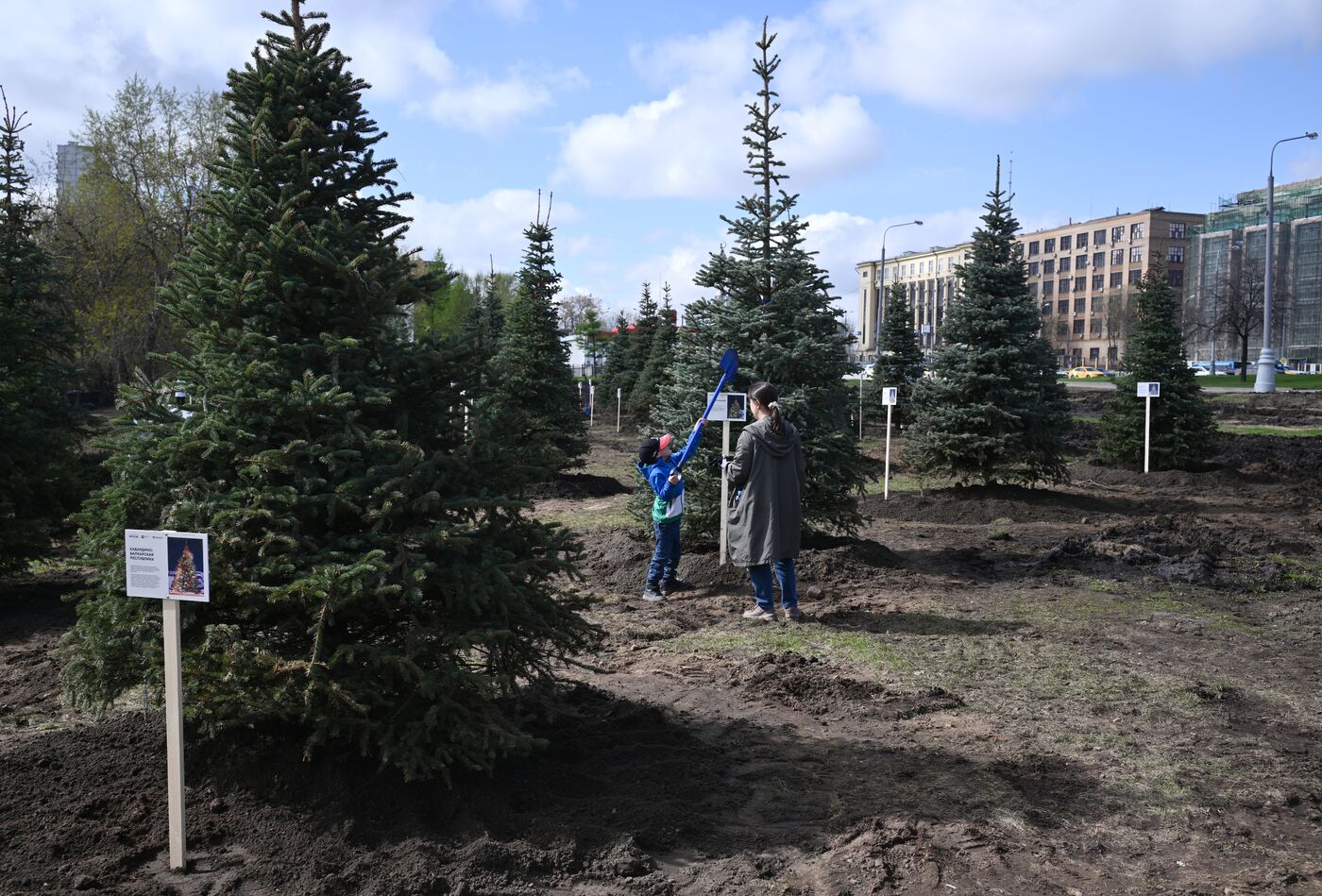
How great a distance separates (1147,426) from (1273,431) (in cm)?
1412

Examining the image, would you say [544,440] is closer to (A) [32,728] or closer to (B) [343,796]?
(B) [343,796]

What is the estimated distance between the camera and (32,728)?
597 centimetres

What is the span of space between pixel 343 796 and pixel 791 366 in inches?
311

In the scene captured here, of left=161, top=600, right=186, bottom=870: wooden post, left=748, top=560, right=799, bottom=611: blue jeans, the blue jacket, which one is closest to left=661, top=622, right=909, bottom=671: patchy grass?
left=748, top=560, right=799, bottom=611: blue jeans

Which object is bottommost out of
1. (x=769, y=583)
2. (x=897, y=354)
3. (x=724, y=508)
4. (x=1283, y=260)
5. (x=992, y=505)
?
(x=769, y=583)

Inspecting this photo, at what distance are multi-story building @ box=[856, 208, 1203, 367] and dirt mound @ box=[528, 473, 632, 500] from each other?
92.8 meters

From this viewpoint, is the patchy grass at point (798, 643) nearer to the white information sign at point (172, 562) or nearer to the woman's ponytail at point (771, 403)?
the woman's ponytail at point (771, 403)

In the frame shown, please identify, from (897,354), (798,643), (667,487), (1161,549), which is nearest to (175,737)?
(798,643)

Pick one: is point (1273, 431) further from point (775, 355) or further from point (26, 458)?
point (26, 458)

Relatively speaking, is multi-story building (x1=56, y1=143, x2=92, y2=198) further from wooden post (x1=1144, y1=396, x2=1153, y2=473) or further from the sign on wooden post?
the sign on wooden post

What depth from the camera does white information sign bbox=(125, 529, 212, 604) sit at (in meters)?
3.99

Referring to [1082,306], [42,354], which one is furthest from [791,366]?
[1082,306]

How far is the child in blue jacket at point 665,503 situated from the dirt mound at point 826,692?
2639 mm

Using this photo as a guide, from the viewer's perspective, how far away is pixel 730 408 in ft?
35.6
